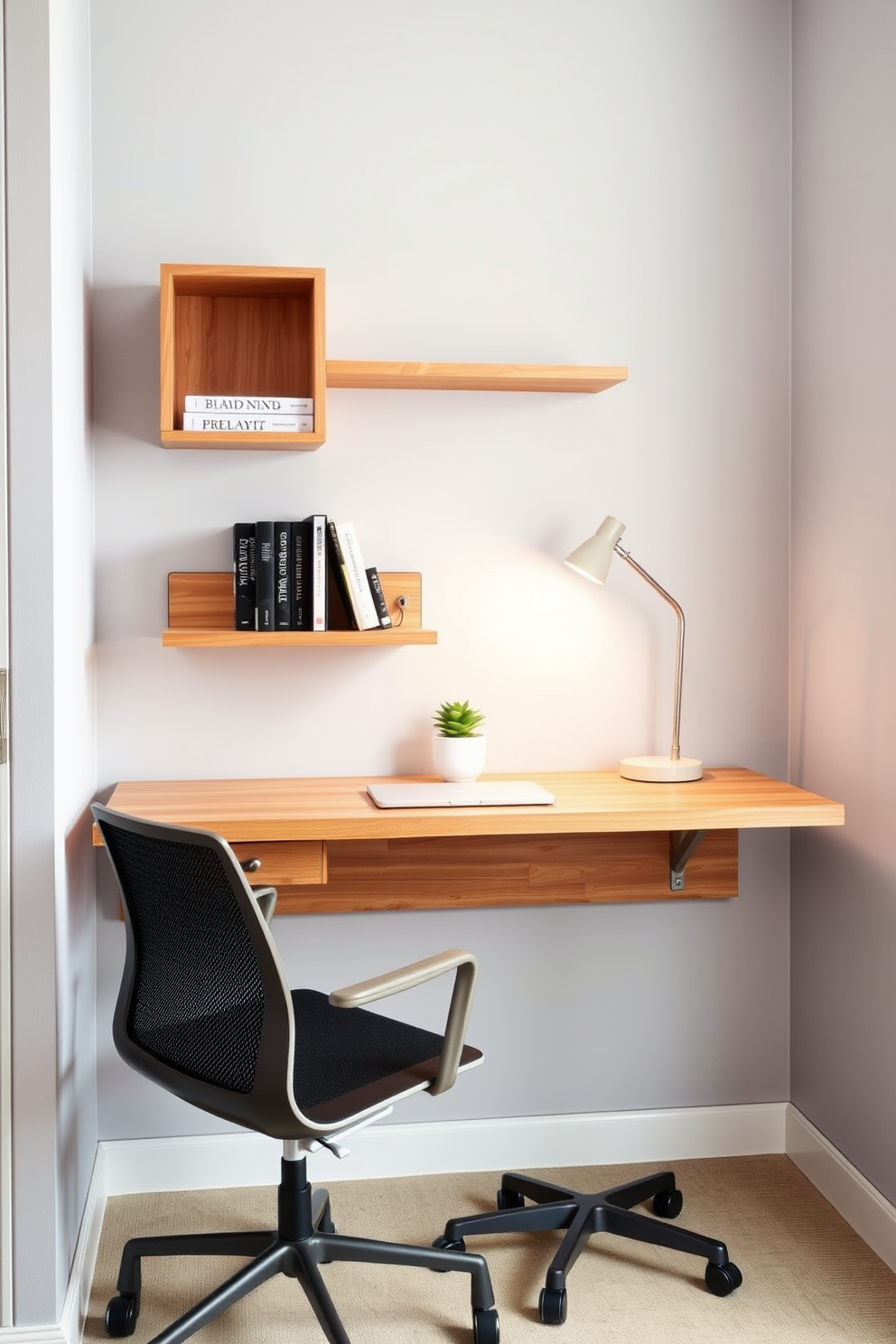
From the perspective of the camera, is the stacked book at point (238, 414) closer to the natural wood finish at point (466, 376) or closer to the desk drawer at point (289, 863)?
the natural wood finish at point (466, 376)

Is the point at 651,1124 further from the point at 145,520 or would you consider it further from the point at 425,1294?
the point at 145,520

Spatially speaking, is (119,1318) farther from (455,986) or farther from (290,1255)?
(455,986)

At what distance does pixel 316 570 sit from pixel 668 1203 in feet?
4.77

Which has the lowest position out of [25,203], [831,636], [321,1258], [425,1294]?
[425,1294]

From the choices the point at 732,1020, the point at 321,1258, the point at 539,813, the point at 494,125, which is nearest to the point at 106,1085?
the point at 321,1258

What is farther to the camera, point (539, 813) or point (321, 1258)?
point (539, 813)

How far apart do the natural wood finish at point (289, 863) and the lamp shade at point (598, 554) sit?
0.79m

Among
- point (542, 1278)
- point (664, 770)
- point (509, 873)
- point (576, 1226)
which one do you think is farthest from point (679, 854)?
point (542, 1278)

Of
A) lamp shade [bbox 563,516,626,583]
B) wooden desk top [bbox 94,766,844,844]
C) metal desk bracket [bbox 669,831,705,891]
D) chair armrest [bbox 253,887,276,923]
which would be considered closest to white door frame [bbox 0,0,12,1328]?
wooden desk top [bbox 94,766,844,844]

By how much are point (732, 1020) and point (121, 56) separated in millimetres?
2462

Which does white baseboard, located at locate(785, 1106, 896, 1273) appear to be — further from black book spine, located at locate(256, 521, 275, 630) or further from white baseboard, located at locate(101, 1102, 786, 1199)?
black book spine, located at locate(256, 521, 275, 630)

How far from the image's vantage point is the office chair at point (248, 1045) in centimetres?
165

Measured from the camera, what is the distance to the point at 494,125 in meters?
2.50

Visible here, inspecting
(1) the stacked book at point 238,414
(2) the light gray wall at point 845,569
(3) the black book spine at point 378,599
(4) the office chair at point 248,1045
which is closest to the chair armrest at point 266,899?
(4) the office chair at point 248,1045
